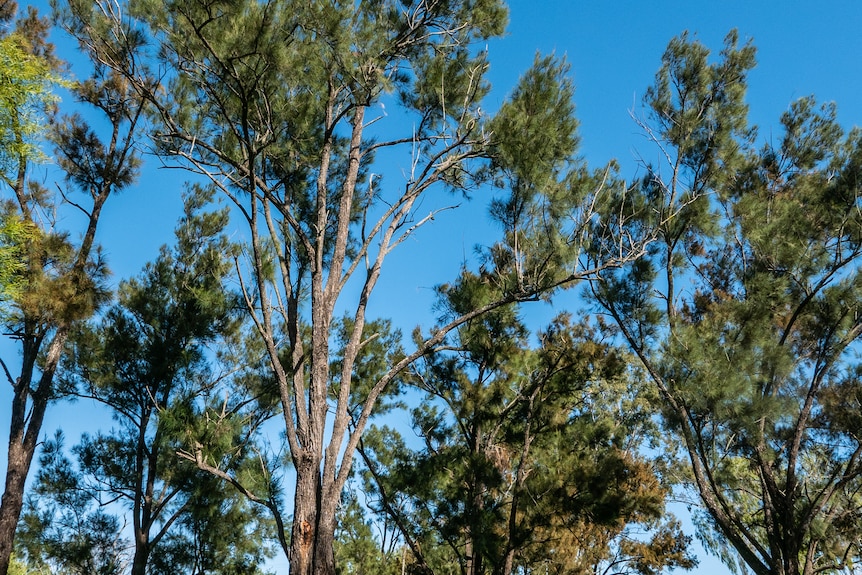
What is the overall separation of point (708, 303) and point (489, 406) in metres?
3.87

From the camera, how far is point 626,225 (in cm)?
617

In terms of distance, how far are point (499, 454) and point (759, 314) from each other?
9.33ft

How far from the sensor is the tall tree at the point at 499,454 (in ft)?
19.6

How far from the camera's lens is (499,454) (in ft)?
22.8

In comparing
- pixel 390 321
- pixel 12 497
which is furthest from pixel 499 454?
pixel 12 497

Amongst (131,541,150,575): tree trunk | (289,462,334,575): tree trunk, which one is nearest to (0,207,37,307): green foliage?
(131,541,150,575): tree trunk

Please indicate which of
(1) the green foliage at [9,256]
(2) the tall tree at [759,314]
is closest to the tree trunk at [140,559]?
(1) the green foliage at [9,256]

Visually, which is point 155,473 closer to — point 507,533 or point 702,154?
point 507,533

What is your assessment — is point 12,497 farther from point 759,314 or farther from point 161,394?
point 759,314

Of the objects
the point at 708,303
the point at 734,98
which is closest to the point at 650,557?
the point at 708,303

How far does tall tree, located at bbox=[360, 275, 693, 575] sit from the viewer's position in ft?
19.6

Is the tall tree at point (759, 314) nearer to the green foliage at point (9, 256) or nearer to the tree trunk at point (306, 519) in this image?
the tree trunk at point (306, 519)

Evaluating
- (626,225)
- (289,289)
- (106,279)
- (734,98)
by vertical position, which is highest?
(734,98)

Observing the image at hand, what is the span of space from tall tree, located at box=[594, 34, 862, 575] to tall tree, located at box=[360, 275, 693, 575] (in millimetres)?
744
